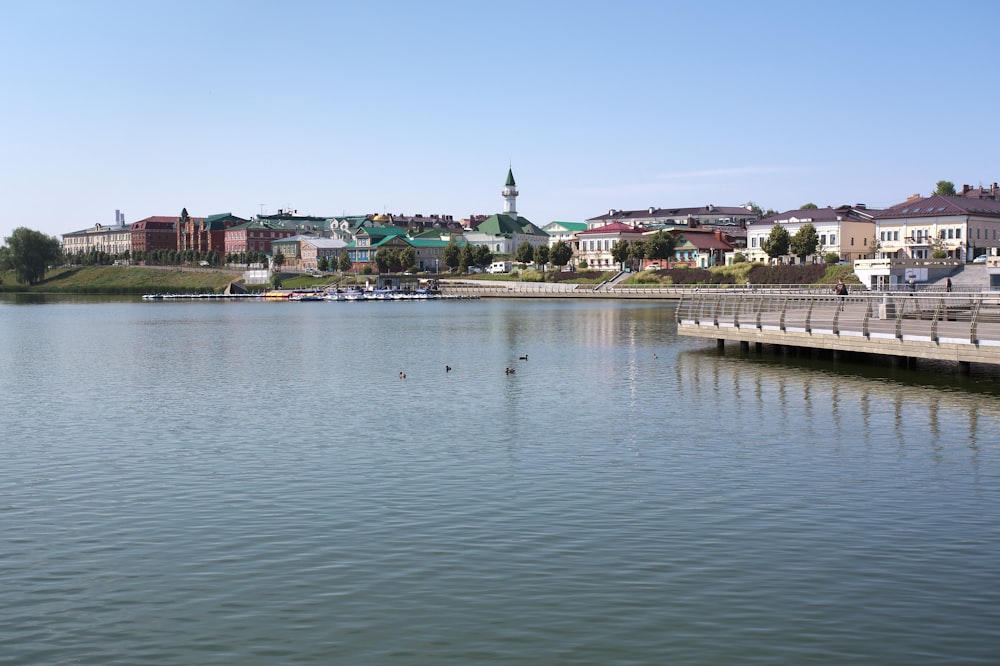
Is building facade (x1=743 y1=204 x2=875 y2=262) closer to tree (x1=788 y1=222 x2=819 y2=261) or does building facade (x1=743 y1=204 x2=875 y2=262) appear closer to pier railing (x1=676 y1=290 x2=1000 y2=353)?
tree (x1=788 y1=222 x2=819 y2=261)

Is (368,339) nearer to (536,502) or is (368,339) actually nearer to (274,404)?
(274,404)

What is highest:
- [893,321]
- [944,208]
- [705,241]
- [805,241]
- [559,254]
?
[944,208]

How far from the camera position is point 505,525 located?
18344mm

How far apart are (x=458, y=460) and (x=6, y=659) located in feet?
43.9

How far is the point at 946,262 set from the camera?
105 m

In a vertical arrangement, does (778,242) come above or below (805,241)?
above

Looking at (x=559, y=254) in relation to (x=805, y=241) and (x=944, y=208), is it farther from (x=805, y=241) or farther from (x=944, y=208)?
(x=944, y=208)

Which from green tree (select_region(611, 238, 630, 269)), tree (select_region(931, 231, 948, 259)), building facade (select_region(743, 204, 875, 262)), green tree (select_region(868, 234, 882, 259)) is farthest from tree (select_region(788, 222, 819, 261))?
green tree (select_region(611, 238, 630, 269))

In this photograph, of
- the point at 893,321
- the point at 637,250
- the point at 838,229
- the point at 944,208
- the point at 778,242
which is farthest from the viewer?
the point at 637,250

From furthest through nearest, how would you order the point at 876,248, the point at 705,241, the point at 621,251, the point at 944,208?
the point at 705,241 < the point at 621,251 < the point at 876,248 < the point at 944,208

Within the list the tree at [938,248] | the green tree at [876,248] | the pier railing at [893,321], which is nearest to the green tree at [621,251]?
the green tree at [876,248]

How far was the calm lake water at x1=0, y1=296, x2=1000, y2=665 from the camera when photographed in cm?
1301

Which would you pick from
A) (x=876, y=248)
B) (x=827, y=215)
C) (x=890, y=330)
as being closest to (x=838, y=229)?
(x=827, y=215)

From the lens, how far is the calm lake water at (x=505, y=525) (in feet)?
42.7
